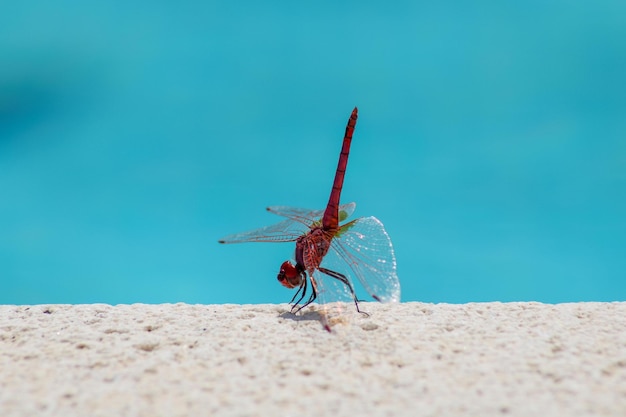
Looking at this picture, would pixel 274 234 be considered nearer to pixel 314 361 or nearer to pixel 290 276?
pixel 290 276

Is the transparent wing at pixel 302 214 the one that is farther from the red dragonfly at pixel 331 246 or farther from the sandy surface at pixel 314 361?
the sandy surface at pixel 314 361

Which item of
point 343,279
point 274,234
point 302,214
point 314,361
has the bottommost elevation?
point 314,361

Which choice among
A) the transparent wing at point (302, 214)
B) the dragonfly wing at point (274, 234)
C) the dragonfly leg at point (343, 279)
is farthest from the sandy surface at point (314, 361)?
the transparent wing at point (302, 214)

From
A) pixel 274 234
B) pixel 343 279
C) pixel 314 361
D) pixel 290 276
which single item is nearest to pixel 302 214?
pixel 274 234

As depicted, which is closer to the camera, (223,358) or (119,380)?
(119,380)

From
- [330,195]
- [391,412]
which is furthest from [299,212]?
[391,412]

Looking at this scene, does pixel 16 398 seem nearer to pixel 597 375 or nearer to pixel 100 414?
pixel 100 414

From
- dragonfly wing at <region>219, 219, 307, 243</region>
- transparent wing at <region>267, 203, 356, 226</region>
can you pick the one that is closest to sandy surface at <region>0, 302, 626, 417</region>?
dragonfly wing at <region>219, 219, 307, 243</region>
